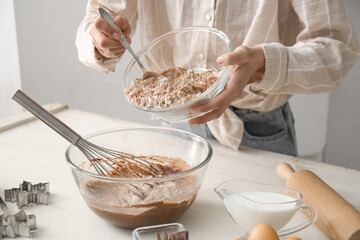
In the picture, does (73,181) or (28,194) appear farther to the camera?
(73,181)

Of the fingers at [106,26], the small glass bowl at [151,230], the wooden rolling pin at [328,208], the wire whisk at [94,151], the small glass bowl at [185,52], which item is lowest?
the wooden rolling pin at [328,208]

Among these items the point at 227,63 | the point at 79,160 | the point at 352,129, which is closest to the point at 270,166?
the point at 227,63

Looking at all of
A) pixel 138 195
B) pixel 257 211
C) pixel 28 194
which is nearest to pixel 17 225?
pixel 28 194

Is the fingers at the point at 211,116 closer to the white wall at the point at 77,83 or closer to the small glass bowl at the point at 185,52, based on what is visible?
the small glass bowl at the point at 185,52

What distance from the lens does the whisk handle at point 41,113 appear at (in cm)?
76

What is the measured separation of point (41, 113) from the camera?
775 millimetres

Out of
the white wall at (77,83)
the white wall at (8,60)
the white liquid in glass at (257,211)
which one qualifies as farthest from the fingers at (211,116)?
the white wall at (8,60)

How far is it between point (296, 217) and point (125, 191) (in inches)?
12.3

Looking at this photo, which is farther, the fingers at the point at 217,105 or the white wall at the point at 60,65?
the white wall at the point at 60,65

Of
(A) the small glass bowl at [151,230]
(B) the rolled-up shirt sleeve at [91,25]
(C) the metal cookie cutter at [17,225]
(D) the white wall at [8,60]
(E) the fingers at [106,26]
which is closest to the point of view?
(A) the small glass bowl at [151,230]

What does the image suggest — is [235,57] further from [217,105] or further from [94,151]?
[94,151]

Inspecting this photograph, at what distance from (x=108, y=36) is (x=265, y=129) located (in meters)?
0.50

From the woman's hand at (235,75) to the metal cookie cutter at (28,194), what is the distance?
0.32 meters

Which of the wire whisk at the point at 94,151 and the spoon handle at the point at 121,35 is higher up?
the spoon handle at the point at 121,35
